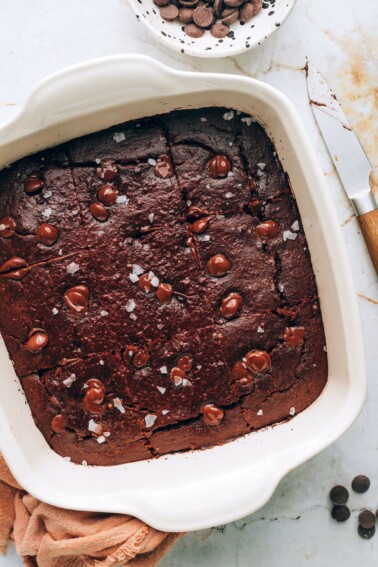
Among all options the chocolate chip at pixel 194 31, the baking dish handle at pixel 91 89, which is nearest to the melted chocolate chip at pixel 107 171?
the baking dish handle at pixel 91 89

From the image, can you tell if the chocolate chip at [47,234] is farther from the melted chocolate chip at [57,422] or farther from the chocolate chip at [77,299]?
the melted chocolate chip at [57,422]

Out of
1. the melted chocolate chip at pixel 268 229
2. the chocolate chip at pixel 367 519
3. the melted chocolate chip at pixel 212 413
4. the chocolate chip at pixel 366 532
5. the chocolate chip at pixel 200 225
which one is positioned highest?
the chocolate chip at pixel 200 225

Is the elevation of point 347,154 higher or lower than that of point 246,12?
lower

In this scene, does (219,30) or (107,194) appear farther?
(219,30)

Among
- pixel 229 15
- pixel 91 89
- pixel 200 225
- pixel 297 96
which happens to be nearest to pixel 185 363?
pixel 200 225

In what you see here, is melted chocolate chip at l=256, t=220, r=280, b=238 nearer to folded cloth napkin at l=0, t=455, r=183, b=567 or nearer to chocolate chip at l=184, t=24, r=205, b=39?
chocolate chip at l=184, t=24, r=205, b=39

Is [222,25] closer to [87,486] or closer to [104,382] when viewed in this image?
[104,382]

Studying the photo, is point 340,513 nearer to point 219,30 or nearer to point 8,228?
point 8,228

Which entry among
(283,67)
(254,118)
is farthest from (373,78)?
(254,118)
